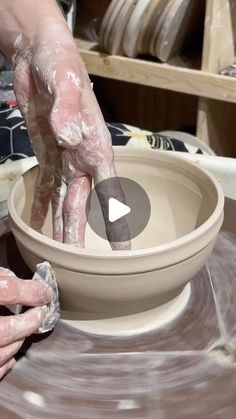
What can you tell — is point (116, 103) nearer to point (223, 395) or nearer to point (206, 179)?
point (206, 179)

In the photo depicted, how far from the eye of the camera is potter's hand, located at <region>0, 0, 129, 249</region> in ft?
2.78

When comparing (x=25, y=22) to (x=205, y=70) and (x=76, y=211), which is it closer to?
(x=76, y=211)

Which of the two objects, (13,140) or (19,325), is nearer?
(19,325)

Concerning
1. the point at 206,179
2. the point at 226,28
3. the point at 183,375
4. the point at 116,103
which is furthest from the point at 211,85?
the point at 183,375

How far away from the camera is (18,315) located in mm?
784

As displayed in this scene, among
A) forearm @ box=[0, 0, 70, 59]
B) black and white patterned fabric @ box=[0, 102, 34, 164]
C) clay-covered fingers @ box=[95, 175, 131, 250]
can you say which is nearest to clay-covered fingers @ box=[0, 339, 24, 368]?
clay-covered fingers @ box=[95, 175, 131, 250]

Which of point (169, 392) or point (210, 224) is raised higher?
point (210, 224)

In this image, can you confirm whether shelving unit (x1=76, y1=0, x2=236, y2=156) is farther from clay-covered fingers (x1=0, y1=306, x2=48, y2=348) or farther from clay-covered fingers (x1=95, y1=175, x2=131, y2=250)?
clay-covered fingers (x1=0, y1=306, x2=48, y2=348)

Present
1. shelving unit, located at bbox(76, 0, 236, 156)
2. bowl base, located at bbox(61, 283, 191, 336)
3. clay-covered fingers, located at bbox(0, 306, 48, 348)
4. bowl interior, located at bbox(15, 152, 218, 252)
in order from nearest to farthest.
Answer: clay-covered fingers, located at bbox(0, 306, 48, 348) → bowl base, located at bbox(61, 283, 191, 336) → bowl interior, located at bbox(15, 152, 218, 252) → shelving unit, located at bbox(76, 0, 236, 156)

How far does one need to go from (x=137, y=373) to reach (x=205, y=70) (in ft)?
4.27

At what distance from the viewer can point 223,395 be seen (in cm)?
78

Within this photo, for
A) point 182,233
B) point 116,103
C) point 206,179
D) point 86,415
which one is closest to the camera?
point 86,415

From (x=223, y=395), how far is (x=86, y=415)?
0.58 feet

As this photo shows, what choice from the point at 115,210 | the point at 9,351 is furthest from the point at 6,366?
the point at 115,210
